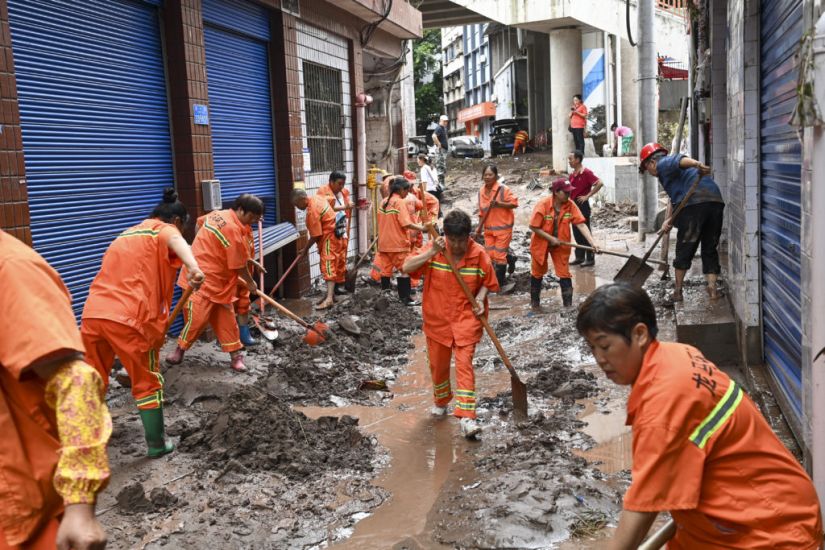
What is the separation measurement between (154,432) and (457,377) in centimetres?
212

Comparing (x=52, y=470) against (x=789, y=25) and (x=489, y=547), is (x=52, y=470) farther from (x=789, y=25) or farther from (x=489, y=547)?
(x=789, y=25)

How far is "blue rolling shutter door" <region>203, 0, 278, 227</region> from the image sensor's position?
943 cm

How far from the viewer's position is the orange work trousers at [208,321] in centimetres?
720

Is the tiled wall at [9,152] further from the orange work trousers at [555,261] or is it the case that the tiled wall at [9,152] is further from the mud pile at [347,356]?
the orange work trousers at [555,261]

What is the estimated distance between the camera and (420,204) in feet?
39.4

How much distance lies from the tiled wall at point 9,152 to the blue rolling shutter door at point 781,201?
501 cm

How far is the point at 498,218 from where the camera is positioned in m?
11.3

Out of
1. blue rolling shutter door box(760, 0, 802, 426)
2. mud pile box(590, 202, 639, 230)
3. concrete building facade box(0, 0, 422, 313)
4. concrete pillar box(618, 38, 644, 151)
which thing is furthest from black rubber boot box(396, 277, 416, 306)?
concrete pillar box(618, 38, 644, 151)

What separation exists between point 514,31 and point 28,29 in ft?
117

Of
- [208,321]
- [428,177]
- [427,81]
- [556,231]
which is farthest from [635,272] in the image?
[427,81]

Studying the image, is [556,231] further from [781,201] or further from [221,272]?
[781,201]

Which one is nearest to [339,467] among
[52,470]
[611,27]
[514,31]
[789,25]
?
[52,470]

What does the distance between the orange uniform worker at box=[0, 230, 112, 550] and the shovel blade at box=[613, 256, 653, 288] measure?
7610 millimetres

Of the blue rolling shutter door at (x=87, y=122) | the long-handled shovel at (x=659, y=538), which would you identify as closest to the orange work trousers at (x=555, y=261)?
the blue rolling shutter door at (x=87, y=122)
